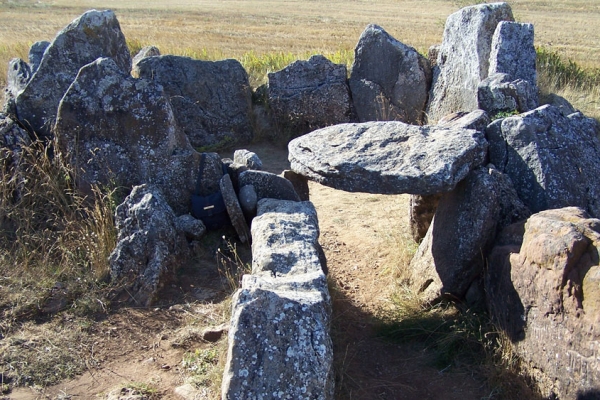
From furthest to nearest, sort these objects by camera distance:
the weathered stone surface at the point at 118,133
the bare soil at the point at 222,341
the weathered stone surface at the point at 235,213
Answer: the weathered stone surface at the point at 118,133, the weathered stone surface at the point at 235,213, the bare soil at the point at 222,341

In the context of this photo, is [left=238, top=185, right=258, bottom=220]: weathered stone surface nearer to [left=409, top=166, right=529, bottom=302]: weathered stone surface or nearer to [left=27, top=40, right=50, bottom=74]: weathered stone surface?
[left=409, top=166, right=529, bottom=302]: weathered stone surface

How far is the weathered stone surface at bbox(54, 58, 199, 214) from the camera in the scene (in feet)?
19.2

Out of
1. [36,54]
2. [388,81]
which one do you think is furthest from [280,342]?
[36,54]

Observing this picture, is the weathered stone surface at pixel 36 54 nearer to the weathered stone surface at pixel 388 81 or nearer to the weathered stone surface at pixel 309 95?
the weathered stone surface at pixel 309 95

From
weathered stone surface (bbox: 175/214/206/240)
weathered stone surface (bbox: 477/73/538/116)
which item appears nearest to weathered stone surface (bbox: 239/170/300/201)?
weathered stone surface (bbox: 175/214/206/240)

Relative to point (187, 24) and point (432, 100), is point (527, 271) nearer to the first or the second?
point (432, 100)

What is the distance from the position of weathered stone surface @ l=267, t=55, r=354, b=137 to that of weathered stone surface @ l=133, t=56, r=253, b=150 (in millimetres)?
519

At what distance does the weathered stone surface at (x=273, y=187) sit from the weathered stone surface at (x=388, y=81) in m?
3.82

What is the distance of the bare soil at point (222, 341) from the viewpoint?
3928mm

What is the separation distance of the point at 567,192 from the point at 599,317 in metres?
1.71

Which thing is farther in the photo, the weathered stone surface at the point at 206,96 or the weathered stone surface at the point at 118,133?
the weathered stone surface at the point at 206,96

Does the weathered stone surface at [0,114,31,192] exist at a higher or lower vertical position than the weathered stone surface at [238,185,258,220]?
higher

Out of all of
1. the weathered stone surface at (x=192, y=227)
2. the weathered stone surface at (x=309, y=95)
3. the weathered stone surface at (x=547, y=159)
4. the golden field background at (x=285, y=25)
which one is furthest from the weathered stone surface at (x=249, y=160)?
the golden field background at (x=285, y=25)

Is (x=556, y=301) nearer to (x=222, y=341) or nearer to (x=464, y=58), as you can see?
(x=222, y=341)
